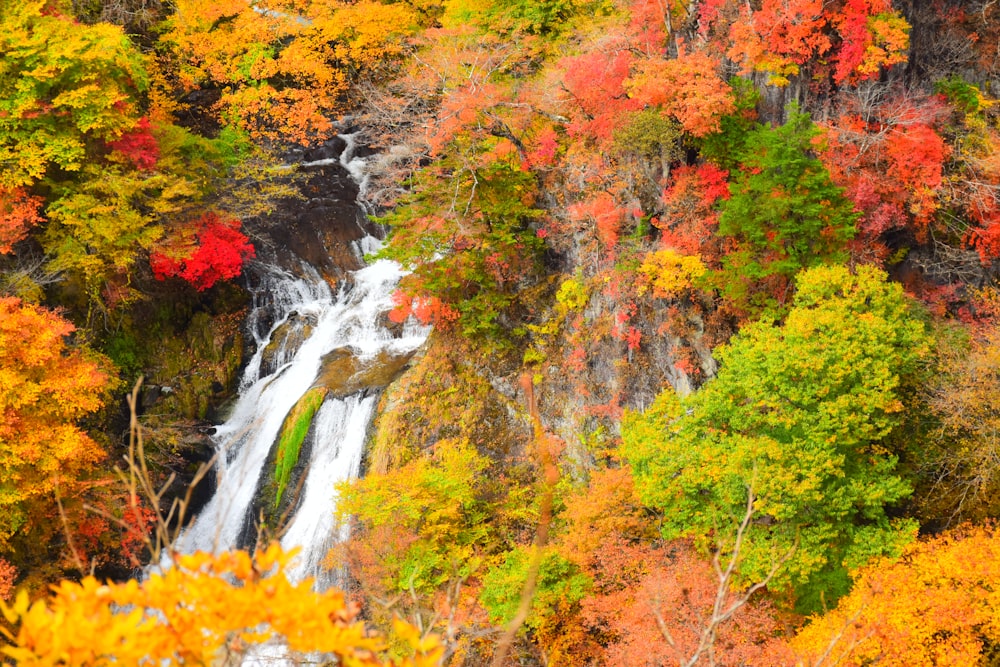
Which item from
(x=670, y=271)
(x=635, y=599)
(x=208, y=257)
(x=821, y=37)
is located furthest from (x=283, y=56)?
(x=635, y=599)

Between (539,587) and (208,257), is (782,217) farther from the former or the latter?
(208,257)

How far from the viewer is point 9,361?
1505 centimetres

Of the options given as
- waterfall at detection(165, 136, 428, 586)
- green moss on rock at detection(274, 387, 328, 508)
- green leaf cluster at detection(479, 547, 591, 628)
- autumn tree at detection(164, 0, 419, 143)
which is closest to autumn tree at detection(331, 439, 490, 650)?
green leaf cluster at detection(479, 547, 591, 628)

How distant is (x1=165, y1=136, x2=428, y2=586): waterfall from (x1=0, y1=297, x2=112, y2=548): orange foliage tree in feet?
10.9

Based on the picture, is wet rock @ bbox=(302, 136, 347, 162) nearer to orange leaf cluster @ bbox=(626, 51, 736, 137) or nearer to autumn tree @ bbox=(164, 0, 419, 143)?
autumn tree @ bbox=(164, 0, 419, 143)

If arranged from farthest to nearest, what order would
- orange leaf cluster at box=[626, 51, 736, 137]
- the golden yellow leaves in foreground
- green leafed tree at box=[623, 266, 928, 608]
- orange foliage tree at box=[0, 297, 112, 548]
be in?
orange foliage tree at box=[0, 297, 112, 548] < orange leaf cluster at box=[626, 51, 736, 137] < green leafed tree at box=[623, 266, 928, 608] < the golden yellow leaves in foreground

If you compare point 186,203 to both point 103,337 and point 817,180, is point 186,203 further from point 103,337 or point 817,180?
point 817,180

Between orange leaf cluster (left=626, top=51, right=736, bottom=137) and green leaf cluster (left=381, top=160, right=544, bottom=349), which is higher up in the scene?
orange leaf cluster (left=626, top=51, right=736, bottom=137)

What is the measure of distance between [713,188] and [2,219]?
16672 mm

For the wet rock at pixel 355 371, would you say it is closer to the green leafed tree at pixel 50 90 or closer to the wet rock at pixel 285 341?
the wet rock at pixel 285 341

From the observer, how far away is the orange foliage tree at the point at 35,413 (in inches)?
582

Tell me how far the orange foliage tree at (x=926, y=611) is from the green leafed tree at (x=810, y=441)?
55cm

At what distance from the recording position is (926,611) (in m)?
10.1

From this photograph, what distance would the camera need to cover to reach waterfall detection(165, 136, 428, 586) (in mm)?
18188
